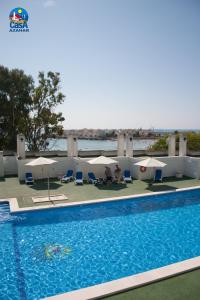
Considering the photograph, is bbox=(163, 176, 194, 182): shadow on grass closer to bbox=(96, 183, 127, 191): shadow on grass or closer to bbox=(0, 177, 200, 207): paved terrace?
bbox=(0, 177, 200, 207): paved terrace

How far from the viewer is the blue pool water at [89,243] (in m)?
7.14

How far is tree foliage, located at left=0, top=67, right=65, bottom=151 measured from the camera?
27.6m

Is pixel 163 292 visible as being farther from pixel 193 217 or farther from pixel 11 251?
pixel 193 217

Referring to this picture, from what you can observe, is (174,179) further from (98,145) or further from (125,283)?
(98,145)

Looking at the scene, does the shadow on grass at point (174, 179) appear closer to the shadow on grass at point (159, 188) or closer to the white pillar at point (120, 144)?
the shadow on grass at point (159, 188)

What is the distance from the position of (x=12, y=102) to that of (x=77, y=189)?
54.8 ft

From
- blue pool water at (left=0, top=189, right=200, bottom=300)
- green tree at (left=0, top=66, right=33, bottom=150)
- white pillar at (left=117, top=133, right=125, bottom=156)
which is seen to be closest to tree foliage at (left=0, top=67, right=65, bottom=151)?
green tree at (left=0, top=66, right=33, bottom=150)

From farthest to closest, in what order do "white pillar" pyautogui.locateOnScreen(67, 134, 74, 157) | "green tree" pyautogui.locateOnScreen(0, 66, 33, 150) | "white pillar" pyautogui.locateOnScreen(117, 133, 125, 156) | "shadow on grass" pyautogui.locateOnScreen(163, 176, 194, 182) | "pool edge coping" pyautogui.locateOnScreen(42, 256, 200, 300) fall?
"green tree" pyautogui.locateOnScreen(0, 66, 33, 150), "white pillar" pyautogui.locateOnScreen(117, 133, 125, 156), "white pillar" pyautogui.locateOnScreen(67, 134, 74, 157), "shadow on grass" pyautogui.locateOnScreen(163, 176, 194, 182), "pool edge coping" pyautogui.locateOnScreen(42, 256, 200, 300)

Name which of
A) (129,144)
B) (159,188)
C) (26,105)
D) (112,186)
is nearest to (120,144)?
(129,144)

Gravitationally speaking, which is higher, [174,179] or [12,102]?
[12,102]

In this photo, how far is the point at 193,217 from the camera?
11891 mm

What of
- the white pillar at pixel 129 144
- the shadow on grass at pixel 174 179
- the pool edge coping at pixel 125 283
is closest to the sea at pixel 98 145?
the white pillar at pixel 129 144

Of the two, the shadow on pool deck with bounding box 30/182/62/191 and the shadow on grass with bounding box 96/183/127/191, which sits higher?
the shadow on pool deck with bounding box 30/182/62/191

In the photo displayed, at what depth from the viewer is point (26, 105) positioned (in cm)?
2880
